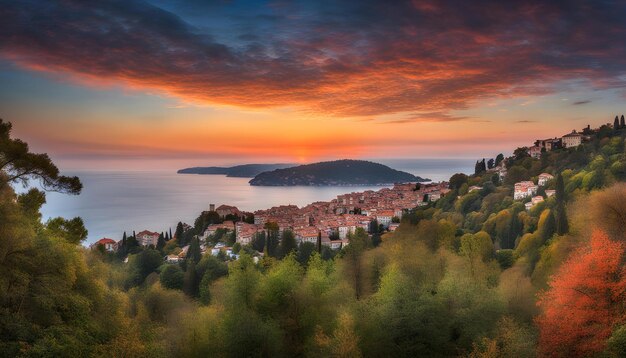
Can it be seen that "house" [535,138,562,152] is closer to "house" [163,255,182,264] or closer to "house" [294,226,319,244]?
"house" [294,226,319,244]

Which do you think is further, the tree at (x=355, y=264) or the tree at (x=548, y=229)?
the tree at (x=548, y=229)

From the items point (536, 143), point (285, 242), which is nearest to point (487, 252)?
point (285, 242)

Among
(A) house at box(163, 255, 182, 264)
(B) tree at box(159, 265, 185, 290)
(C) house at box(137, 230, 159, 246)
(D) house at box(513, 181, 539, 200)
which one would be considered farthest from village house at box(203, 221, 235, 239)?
(D) house at box(513, 181, 539, 200)

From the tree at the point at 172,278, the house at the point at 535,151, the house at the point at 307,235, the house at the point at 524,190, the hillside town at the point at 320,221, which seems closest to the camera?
the tree at the point at 172,278

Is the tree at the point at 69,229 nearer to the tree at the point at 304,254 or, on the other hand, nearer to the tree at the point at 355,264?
the tree at the point at 355,264

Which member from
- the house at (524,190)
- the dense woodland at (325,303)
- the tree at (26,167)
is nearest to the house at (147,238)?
the dense woodland at (325,303)

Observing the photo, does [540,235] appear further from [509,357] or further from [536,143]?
[536,143]
